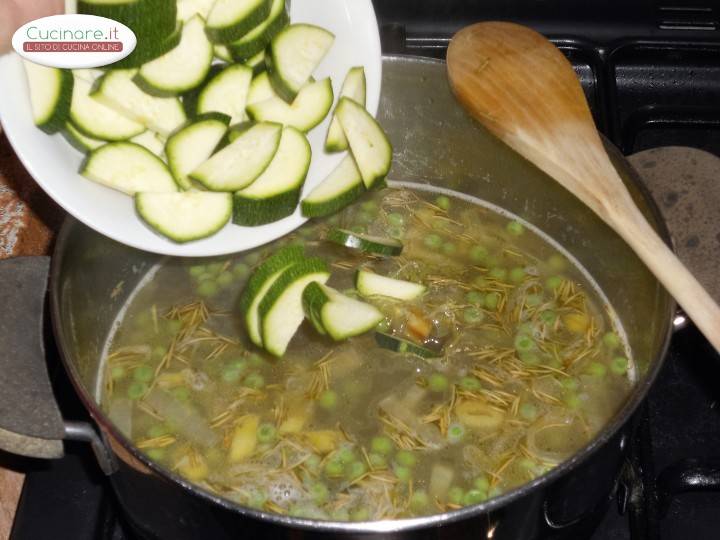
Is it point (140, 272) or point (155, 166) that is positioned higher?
point (155, 166)

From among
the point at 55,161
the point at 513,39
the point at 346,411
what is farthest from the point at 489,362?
the point at 55,161

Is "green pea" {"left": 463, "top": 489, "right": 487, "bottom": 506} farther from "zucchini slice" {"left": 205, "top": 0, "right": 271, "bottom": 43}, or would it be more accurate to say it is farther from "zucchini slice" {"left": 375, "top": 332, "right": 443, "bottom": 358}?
"zucchini slice" {"left": 205, "top": 0, "right": 271, "bottom": 43}

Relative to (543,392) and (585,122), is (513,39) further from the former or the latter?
(543,392)

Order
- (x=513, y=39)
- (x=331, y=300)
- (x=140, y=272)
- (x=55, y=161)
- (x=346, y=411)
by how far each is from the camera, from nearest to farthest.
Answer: (x=55, y=161) < (x=331, y=300) < (x=346, y=411) < (x=513, y=39) < (x=140, y=272)

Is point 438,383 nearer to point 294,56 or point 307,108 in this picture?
point 307,108

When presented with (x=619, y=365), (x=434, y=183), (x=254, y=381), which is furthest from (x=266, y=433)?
(x=434, y=183)

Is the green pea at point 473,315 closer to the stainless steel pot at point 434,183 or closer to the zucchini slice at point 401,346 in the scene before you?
the zucchini slice at point 401,346
